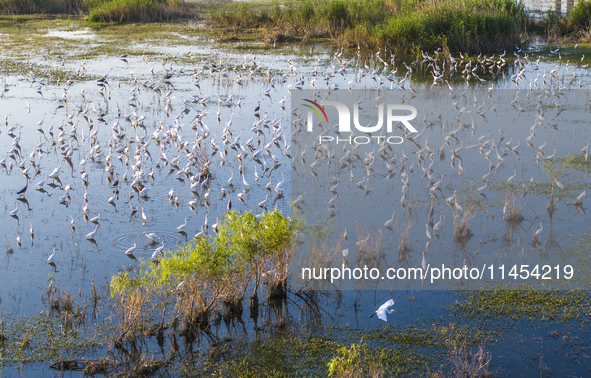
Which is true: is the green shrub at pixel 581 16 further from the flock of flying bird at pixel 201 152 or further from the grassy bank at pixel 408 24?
the flock of flying bird at pixel 201 152

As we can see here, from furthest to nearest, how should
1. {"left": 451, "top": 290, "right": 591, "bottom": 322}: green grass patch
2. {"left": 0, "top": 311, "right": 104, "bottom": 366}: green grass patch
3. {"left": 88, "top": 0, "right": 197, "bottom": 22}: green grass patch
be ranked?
{"left": 88, "top": 0, "right": 197, "bottom": 22}: green grass patch, {"left": 451, "top": 290, "right": 591, "bottom": 322}: green grass patch, {"left": 0, "top": 311, "right": 104, "bottom": 366}: green grass patch

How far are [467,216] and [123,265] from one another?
4827mm

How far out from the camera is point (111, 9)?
31672 millimetres

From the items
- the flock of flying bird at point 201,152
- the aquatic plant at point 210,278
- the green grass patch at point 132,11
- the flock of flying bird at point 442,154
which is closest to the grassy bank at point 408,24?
the flock of flying bird at point 201,152

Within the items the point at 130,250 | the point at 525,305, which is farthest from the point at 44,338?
the point at 525,305

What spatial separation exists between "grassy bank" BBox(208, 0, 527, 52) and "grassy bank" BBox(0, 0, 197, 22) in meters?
6.56

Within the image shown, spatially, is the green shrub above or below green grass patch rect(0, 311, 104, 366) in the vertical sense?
above

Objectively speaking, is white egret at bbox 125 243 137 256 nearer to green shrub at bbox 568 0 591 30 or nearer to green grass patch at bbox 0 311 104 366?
green grass patch at bbox 0 311 104 366

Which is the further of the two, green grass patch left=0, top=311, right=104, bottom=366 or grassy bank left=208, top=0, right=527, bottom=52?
grassy bank left=208, top=0, right=527, bottom=52

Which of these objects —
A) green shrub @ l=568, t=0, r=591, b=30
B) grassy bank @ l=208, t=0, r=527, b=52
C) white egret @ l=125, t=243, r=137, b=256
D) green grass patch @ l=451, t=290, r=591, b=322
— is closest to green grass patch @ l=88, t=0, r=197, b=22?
grassy bank @ l=208, t=0, r=527, b=52

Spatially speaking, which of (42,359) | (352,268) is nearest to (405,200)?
(352,268)

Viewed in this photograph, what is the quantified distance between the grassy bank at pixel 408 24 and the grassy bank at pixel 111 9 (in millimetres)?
6555

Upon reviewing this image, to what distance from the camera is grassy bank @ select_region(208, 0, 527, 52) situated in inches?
850

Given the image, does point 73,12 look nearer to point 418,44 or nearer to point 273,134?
point 418,44
